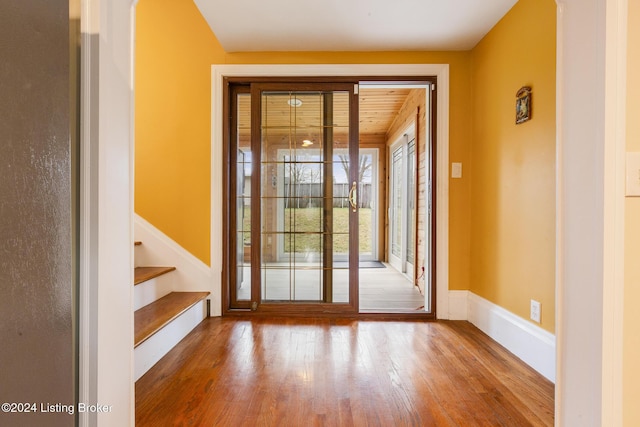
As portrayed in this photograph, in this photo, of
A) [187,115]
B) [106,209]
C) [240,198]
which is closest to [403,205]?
[240,198]

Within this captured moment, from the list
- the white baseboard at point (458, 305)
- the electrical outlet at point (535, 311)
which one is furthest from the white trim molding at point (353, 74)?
the electrical outlet at point (535, 311)

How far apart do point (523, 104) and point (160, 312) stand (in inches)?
108

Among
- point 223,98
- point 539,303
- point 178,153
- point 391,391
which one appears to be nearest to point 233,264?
point 178,153

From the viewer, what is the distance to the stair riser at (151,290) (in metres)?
2.26

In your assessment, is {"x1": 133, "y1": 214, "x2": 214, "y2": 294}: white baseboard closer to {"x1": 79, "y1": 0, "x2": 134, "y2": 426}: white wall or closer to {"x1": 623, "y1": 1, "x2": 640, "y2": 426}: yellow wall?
{"x1": 79, "y1": 0, "x2": 134, "y2": 426}: white wall

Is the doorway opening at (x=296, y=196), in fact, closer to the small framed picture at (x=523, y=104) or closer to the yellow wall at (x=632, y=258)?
the small framed picture at (x=523, y=104)

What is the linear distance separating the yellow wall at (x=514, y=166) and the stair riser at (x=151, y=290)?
2522 mm

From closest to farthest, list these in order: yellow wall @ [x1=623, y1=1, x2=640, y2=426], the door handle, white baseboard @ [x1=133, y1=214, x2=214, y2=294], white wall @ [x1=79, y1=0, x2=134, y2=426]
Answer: white wall @ [x1=79, y1=0, x2=134, y2=426] → yellow wall @ [x1=623, y1=1, x2=640, y2=426] → white baseboard @ [x1=133, y1=214, x2=214, y2=294] → the door handle

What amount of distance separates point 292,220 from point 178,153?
117cm

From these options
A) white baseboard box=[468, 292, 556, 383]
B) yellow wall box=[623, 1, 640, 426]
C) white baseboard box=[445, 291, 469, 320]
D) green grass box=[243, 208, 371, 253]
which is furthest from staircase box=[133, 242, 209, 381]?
white baseboard box=[468, 292, 556, 383]

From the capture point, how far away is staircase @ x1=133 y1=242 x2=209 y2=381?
188 centimetres

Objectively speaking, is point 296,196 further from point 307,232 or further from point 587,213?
point 587,213

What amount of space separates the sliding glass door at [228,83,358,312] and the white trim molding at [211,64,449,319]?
0.13 m

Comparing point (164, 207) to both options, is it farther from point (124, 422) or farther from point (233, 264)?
point (124, 422)
